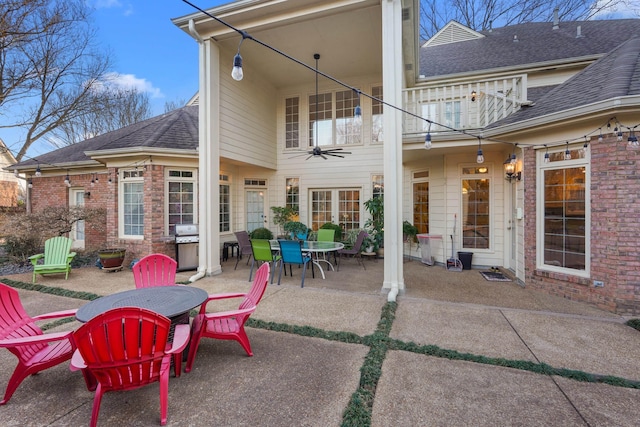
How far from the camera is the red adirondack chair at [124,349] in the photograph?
1816mm

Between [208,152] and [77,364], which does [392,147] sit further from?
[77,364]

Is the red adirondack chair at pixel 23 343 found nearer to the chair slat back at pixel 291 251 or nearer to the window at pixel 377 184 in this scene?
the chair slat back at pixel 291 251

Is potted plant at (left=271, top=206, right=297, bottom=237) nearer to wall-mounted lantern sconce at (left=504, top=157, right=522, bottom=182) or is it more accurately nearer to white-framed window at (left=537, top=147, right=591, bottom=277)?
wall-mounted lantern sconce at (left=504, top=157, right=522, bottom=182)

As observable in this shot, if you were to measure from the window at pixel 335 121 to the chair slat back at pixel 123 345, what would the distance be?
7.74 meters

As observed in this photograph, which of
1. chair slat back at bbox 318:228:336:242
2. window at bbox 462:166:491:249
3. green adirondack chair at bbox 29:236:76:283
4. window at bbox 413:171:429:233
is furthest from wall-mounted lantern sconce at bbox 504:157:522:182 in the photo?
green adirondack chair at bbox 29:236:76:283

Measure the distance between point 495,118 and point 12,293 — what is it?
807cm

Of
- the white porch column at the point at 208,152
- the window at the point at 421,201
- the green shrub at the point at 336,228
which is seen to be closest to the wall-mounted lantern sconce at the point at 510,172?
the window at the point at 421,201

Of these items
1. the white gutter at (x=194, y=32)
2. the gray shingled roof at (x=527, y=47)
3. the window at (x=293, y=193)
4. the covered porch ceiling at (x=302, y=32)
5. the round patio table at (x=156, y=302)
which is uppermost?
the gray shingled roof at (x=527, y=47)

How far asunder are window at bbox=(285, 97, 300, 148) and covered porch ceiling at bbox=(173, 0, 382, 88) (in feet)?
3.31

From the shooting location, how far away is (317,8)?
5.26 m

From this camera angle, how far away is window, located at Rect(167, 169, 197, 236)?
7.27 m

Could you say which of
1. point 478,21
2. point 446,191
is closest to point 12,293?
point 446,191

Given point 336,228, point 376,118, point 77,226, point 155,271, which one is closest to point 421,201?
point 336,228

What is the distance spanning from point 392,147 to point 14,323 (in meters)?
5.10
